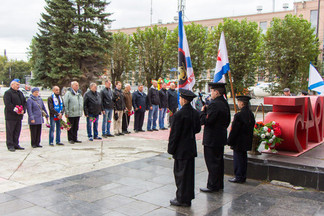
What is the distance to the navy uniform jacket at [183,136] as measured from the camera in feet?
15.1

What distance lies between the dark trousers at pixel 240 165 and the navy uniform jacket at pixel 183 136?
4.93 feet

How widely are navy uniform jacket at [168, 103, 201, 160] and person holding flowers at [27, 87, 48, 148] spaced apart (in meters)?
5.41

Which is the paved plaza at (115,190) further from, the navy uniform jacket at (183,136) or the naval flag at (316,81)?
the naval flag at (316,81)

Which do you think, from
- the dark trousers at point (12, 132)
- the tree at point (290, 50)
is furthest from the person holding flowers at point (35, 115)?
the tree at point (290, 50)

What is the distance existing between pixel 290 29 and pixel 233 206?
70.3 feet

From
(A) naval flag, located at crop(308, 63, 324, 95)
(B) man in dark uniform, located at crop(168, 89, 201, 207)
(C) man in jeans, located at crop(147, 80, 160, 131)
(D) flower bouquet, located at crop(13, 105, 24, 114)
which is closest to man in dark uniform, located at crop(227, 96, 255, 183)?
(B) man in dark uniform, located at crop(168, 89, 201, 207)

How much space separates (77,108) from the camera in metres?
9.64

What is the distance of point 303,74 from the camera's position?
23734mm

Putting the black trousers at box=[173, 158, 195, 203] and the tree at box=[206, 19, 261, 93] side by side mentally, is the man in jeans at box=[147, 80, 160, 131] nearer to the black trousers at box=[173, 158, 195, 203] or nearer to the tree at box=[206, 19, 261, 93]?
the black trousers at box=[173, 158, 195, 203]

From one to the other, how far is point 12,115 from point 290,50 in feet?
65.7

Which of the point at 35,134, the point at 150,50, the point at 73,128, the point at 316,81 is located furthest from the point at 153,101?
the point at 150,50

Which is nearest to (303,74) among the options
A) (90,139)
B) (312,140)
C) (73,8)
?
(312,140)

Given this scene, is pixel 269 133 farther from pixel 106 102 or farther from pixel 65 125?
pixel 106 102

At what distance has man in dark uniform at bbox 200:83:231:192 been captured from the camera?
523cm
